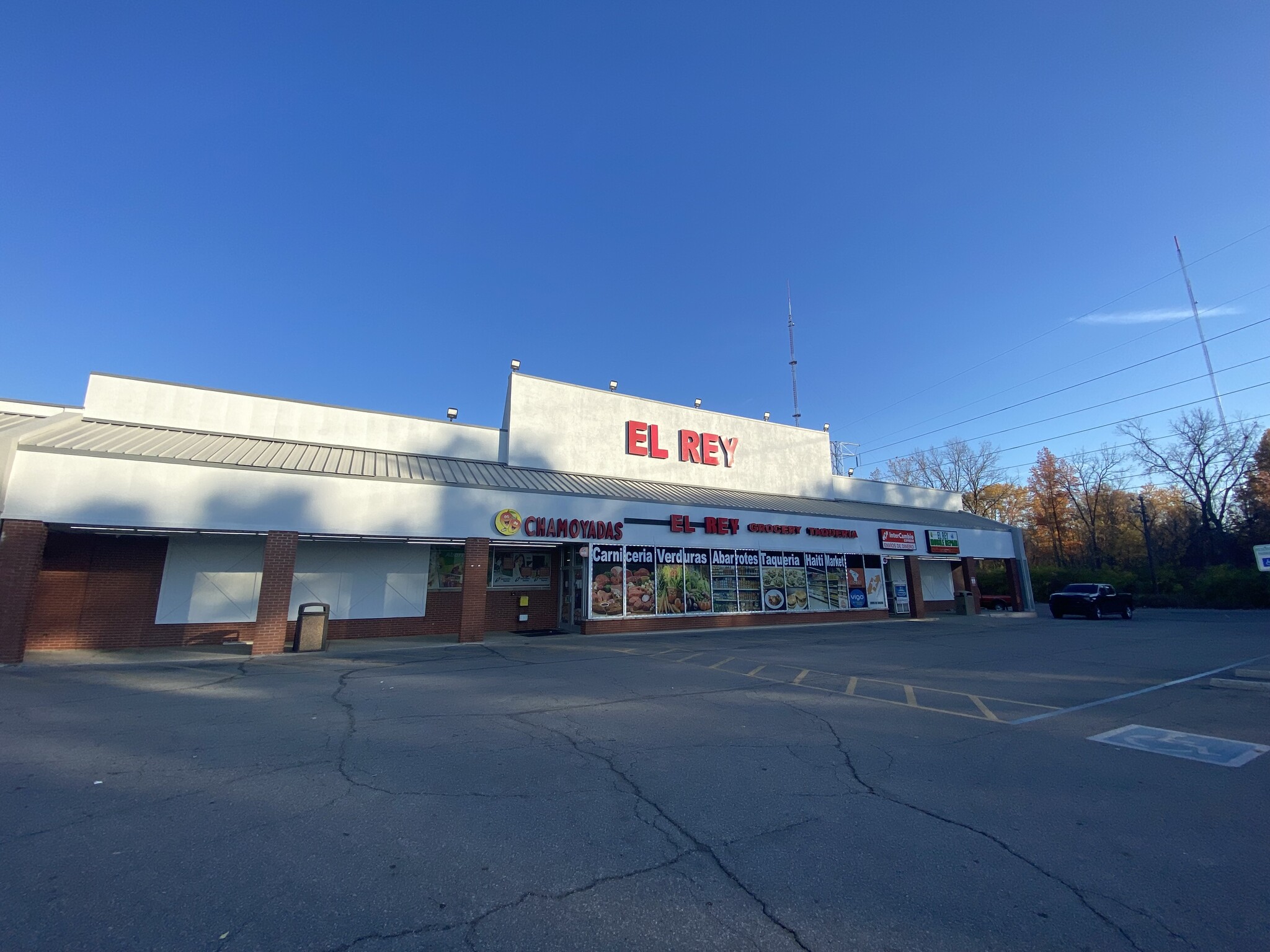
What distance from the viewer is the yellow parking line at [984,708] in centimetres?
823

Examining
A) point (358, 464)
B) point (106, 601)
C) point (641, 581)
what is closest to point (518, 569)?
point (641, 581)

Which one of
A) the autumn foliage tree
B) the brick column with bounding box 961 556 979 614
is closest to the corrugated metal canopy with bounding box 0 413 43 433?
the brick column with bounding box 961 556 979 614

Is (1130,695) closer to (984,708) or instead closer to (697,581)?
(984,708)

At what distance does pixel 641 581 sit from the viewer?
21859mm

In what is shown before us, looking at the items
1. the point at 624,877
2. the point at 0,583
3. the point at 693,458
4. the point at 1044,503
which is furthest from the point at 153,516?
the point at 1044,503

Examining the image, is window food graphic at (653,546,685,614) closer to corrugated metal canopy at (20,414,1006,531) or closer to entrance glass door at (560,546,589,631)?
corrugated metal canopy at (20,414,1006,531)

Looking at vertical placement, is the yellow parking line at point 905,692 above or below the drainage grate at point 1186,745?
above

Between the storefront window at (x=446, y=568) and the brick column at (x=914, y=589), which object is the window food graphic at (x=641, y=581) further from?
the brick column at (x=914, y=589)

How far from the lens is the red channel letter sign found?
2852cm

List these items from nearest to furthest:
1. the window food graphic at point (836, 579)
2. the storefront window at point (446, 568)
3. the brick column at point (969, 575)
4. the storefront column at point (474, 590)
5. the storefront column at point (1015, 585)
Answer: the storefront column at point (474, 590) → the storefront window at point (446, 568) → the window food graphic at point (836, 579) → the brick column at point (969, 575) → the storefront column at point (1015, 585)

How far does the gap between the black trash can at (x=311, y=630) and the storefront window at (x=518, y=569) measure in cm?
610

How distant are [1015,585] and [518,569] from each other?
29.7m

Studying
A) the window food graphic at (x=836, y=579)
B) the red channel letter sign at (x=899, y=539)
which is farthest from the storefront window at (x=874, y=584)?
the window food graphic at (x=836, y=579)

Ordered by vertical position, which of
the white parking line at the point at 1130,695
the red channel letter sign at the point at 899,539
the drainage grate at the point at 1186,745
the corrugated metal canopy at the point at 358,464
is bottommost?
the drainage grate at the point at 1186,745
